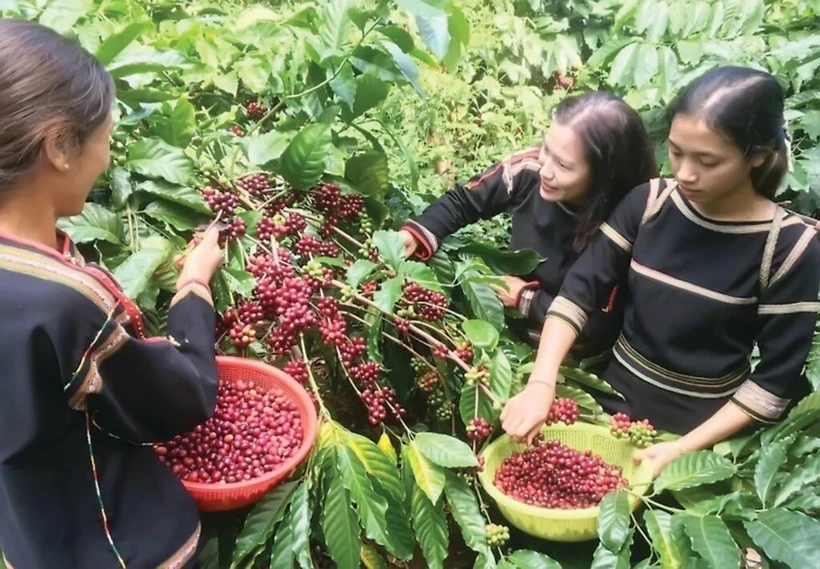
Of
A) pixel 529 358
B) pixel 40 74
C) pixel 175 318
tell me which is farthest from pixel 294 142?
pixel 529 358

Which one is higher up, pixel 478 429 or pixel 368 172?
pixel 368 172

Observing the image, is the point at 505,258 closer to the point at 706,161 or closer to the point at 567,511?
the point at 706,161

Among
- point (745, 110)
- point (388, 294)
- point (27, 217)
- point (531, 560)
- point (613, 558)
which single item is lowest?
point (531, 560)

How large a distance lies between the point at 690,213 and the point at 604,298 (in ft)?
0.87

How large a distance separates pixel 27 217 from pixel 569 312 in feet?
3.40

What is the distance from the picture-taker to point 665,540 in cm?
116

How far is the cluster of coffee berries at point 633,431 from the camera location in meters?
1.39

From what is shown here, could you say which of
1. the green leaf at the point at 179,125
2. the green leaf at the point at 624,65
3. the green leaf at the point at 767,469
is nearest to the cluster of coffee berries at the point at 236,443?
the green leaf at the point at 179,125

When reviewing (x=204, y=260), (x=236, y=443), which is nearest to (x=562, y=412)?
(x=236, y=443)

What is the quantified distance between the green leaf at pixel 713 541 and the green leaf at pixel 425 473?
0.40 metres

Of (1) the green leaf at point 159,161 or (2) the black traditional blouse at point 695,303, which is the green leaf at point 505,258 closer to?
(2) the black traditional blouse at point 695,303

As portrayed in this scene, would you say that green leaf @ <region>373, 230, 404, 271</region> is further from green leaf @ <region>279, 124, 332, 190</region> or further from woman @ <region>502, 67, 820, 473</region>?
woman @ <region>502, 67, 820, 473</region>

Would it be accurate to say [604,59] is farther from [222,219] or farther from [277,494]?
[277,494]

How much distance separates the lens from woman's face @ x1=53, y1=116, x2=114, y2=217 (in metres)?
0.90
